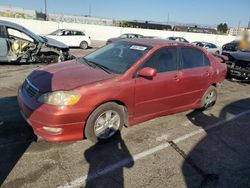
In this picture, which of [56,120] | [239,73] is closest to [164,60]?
[56,120]

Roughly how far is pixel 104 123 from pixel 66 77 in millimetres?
941

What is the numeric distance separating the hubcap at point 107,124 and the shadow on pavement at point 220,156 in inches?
48.0

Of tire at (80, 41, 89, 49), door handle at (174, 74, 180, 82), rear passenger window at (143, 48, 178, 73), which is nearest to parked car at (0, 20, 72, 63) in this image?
rear passenger window at (143, 48, 178, 73)

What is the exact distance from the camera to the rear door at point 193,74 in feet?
17.0

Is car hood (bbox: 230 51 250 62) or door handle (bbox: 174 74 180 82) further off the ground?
door handle (bbox: 174 74 180 82)

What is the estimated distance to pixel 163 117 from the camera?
5523 mm

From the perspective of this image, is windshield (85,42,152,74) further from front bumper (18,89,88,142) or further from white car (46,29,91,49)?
white car (46,29,91,49)

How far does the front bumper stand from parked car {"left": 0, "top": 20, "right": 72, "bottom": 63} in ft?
22.2

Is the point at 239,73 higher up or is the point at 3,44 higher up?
the point at 3,44

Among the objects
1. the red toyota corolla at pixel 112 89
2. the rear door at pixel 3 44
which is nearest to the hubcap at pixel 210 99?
the red toyota corolla at pixel 112 89

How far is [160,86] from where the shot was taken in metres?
4.64

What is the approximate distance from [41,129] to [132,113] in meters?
1.51

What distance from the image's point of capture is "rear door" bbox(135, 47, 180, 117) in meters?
4.43

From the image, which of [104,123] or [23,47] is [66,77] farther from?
[23,47]
